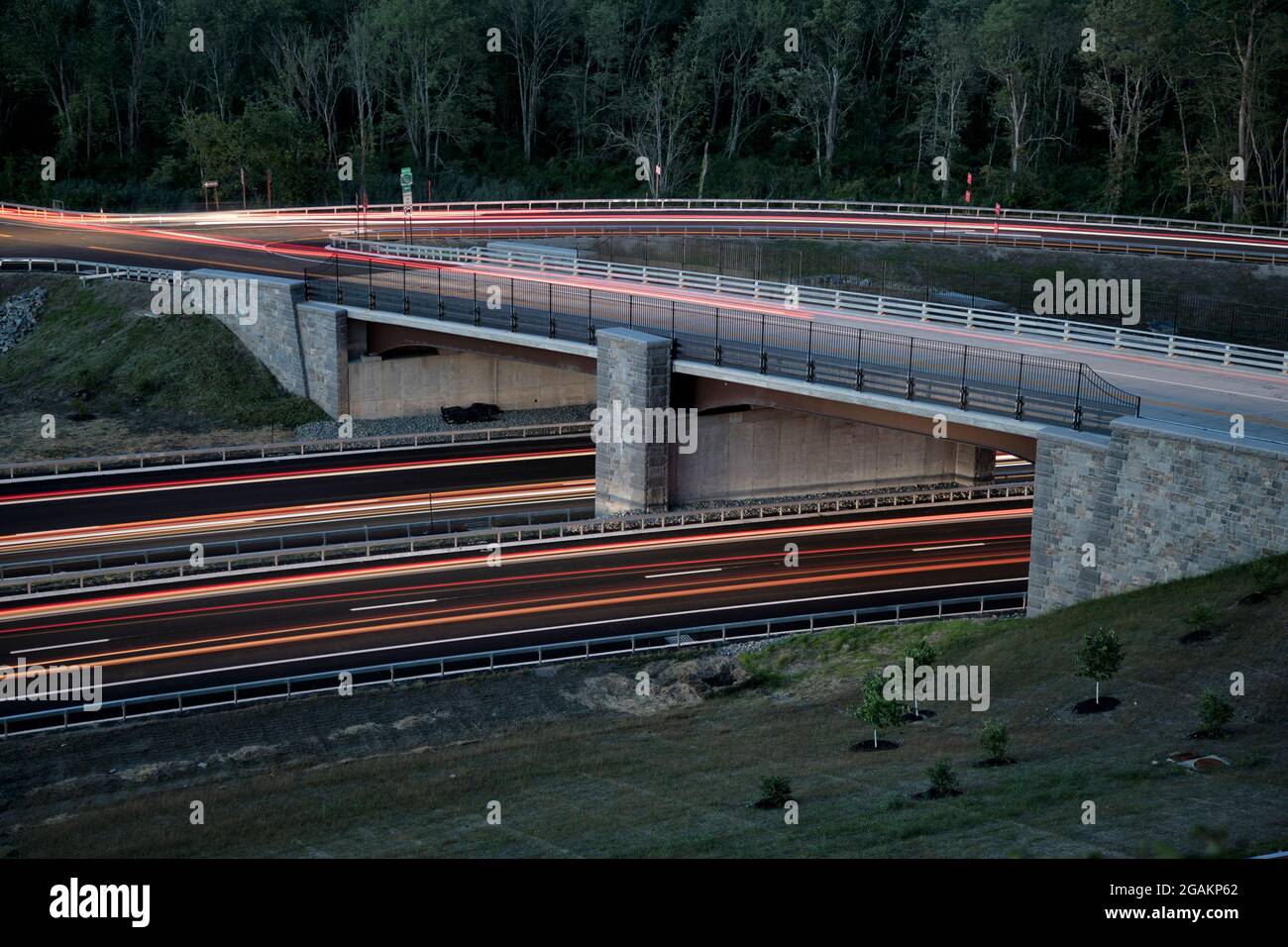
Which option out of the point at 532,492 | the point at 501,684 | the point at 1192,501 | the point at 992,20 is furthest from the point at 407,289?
the point at 992,20

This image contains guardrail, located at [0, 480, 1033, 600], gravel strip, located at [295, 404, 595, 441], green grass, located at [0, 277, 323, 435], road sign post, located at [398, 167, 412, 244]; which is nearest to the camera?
guardrail, located at [0, 480, 1033, 600]

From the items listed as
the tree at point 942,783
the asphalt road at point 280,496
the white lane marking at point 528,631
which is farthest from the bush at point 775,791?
the asphalt road at point 280,496

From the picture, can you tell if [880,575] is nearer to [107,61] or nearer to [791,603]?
[791,603]

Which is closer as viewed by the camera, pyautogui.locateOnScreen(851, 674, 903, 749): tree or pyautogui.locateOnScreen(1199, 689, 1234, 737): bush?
pyautogui.locateOnScreen(1199, 689, 1234, 737): bush

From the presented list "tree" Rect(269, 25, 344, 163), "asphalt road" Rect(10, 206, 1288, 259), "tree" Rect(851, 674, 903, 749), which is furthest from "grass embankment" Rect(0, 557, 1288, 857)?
"tree" Rect(269, 25, 344, 163)

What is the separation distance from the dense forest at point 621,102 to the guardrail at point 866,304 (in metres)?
29.1

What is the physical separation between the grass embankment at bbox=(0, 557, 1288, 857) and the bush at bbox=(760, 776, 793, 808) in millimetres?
329

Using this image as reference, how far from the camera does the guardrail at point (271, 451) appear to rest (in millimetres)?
57062

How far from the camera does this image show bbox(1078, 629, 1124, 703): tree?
105 feet

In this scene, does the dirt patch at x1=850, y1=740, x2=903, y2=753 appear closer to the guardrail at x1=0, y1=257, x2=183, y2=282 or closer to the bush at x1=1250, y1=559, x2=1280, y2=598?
the bush at x1=1250, y1=559, x2=1280, y2=598

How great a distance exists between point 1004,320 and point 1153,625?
20.8 meters

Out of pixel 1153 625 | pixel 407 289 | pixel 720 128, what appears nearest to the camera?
pixel 1153 625
